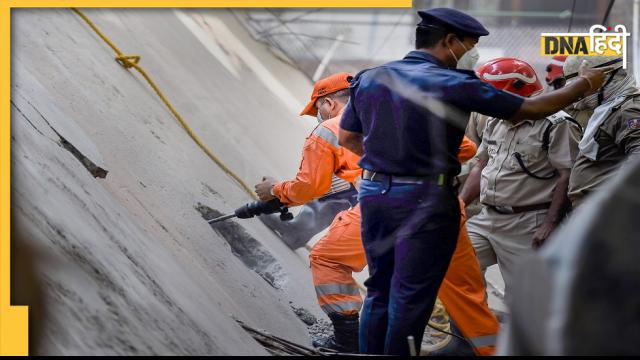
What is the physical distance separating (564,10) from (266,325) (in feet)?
9.80

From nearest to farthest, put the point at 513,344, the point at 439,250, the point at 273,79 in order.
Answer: the point at 513,344 → the point at 439,250 → the point at 273,79

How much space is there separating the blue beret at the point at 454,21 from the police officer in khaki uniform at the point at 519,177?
97cm

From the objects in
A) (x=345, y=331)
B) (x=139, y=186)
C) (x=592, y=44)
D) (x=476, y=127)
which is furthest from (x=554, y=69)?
(x=139, y=186)

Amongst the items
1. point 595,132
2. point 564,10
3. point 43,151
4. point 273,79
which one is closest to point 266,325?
point 43,151

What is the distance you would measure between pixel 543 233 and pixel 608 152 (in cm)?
47

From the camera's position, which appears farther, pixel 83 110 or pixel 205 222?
pixel 205 222

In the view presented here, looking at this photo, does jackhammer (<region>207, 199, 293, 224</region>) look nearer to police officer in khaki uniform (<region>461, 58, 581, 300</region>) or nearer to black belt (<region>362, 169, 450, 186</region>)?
police officer in khaki uniform (<region>461, 58, 581, 300</region>)

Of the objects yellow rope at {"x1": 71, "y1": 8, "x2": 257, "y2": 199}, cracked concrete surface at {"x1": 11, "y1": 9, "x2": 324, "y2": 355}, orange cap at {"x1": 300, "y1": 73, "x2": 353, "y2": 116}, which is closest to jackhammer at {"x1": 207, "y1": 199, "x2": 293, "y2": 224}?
cracked concrete surface at {"x1": 11, "y1": 9, "x2": 324, "y2": 355}

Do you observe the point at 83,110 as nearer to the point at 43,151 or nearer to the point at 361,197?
the point at 43,151

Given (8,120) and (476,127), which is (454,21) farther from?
(476,127)

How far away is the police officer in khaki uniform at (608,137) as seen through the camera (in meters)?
4.70

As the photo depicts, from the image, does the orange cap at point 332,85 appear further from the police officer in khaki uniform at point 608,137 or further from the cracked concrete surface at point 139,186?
the police officer in khaki uniform at point 608,137

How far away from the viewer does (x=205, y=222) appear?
5180 mm

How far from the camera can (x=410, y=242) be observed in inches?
145
